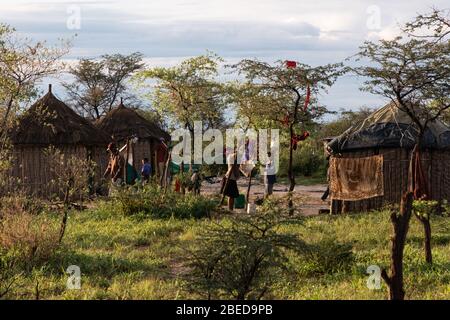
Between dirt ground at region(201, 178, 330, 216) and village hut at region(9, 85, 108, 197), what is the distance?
13.3 ft

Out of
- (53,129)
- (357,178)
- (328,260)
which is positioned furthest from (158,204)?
(53,129)

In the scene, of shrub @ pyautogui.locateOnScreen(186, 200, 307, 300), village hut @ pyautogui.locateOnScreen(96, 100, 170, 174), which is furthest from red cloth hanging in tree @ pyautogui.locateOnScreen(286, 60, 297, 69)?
shrub @ pyautogui.locateOnScreen(186, 200, 307, 300)

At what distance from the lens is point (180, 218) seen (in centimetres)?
1418

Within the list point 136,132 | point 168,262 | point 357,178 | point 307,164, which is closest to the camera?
point 168,262

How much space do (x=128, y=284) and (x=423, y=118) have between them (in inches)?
421

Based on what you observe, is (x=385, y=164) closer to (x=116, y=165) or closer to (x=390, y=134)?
(x=390, y=134)

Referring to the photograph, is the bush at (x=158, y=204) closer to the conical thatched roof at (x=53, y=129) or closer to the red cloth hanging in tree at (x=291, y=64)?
the red cloth hanging in tree at (x=291, y=64)

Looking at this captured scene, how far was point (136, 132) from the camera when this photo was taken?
26.1m

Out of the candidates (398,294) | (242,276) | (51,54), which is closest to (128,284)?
(242,276)

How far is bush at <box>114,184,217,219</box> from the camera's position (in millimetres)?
14359

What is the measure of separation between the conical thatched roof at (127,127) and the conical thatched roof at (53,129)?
177 inches

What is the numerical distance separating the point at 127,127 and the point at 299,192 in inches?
266

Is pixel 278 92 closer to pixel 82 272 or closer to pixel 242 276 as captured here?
pixel 82 272

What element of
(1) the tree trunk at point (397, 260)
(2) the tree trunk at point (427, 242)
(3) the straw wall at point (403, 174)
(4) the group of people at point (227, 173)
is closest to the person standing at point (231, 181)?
(4) the group of people at point (227, 173)
